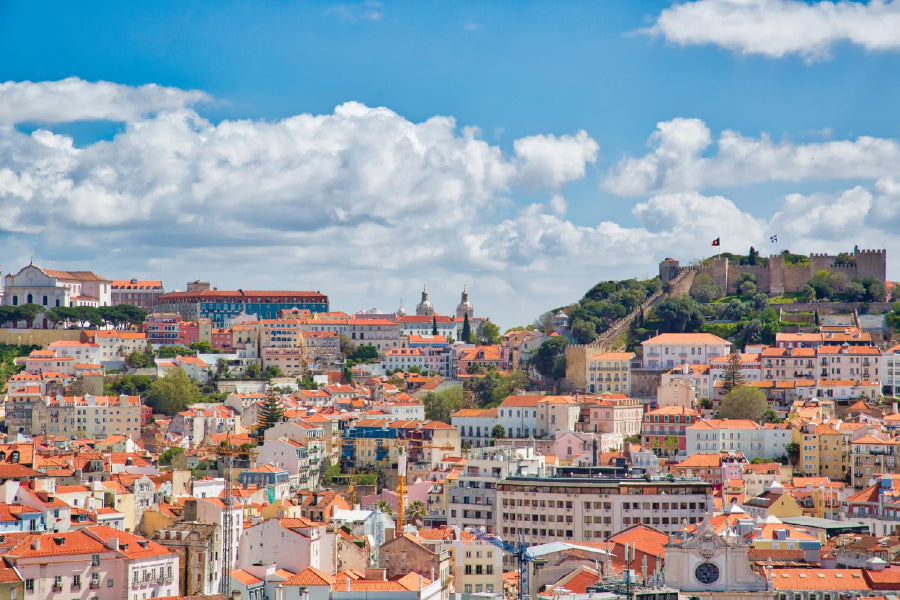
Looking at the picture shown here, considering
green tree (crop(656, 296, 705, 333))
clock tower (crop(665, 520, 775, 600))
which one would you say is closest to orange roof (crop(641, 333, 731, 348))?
green tree (crop(656, 296, 705, 333))

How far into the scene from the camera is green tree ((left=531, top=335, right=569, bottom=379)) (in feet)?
310

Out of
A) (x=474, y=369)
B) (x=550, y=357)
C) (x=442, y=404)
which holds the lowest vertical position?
(x=442, y=404)

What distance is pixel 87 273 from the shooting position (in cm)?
12475

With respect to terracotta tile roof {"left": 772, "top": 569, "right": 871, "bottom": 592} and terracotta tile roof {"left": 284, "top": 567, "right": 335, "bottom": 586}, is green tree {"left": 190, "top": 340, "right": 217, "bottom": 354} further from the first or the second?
terracotta tile roof {"left": 772, "top": 569, "right": 871, "bottom": 592}

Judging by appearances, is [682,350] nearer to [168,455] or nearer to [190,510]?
[168,455]

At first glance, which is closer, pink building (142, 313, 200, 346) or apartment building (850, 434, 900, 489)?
apartment building (850, 434, 900, 489)

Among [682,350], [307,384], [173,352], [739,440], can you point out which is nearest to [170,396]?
[307,384]

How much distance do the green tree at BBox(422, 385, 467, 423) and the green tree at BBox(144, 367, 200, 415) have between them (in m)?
13.9

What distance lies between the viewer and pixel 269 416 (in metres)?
80.8

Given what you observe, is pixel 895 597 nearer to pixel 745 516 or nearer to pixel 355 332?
pixel 745 516

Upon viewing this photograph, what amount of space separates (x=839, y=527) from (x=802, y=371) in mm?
31508

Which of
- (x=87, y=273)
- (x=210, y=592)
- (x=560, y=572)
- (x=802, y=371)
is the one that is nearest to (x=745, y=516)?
(x=560, y=572)

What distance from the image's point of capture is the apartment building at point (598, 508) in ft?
188

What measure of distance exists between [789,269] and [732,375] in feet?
70.4
